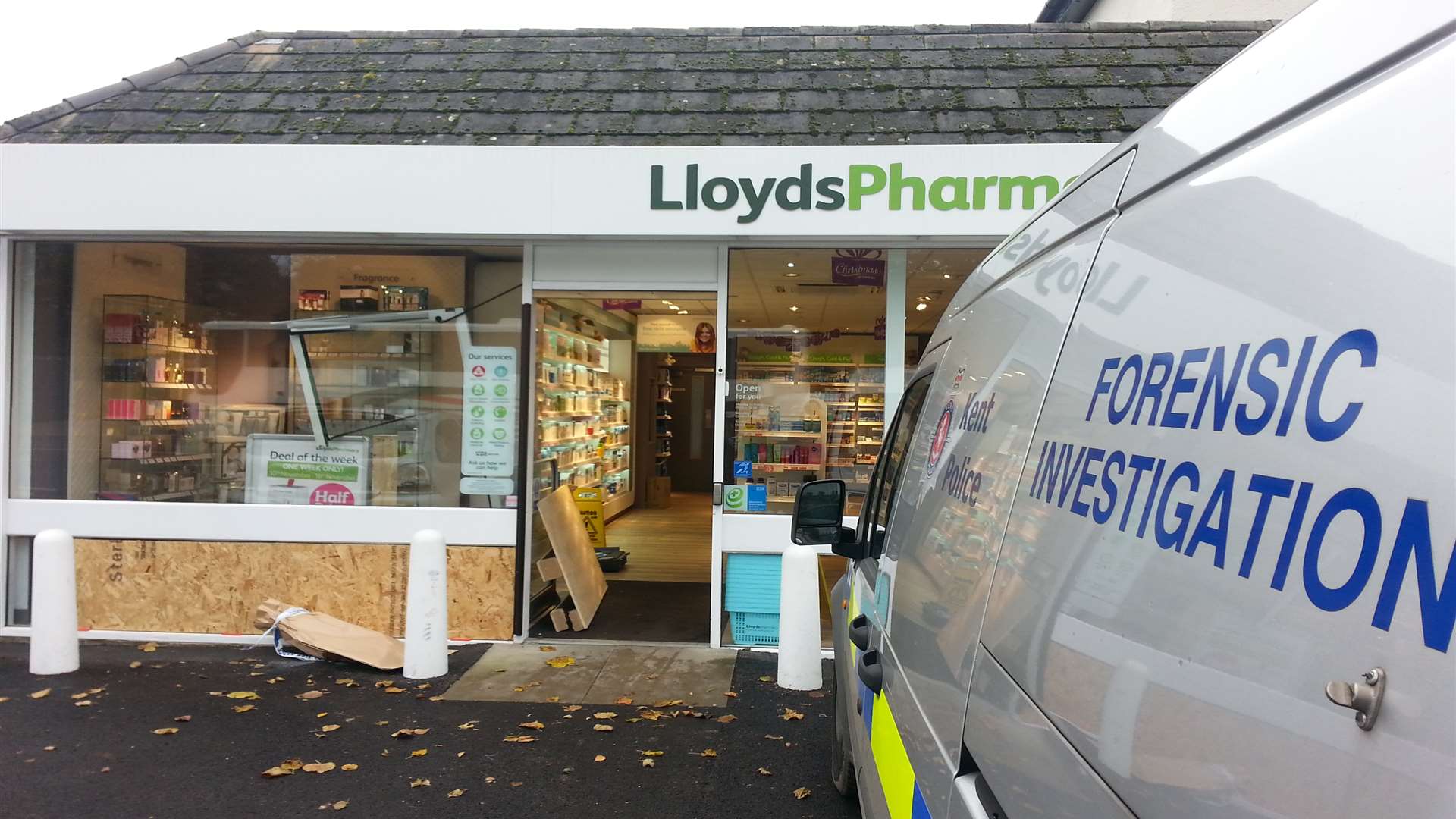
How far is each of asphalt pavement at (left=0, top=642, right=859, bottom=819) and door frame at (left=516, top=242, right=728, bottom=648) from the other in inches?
31.9

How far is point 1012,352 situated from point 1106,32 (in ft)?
23.8

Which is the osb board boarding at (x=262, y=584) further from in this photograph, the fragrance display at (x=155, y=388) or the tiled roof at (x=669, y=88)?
the tiled roof at (x=669, y=88)

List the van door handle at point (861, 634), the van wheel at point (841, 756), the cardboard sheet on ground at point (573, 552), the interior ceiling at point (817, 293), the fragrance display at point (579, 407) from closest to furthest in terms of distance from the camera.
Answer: the van door handle at point (861, 634) → the van wheel at point (841, 756) → the interior ceiling at point (817, 293) → the cardboard sheet on ground at point (573, 552) → the fragrance display at point (579, 407)

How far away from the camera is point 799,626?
5676 millimetres

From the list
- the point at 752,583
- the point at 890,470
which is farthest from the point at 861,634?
the point at 752,583

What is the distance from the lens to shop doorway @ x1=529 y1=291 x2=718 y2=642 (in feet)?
23.6

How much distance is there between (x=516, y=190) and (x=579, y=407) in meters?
5.03

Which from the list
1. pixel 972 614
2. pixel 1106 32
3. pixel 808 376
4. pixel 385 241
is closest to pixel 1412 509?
pixel 972 614

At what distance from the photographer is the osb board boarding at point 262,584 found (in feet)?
21.6

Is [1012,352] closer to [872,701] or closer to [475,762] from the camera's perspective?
[872,701]

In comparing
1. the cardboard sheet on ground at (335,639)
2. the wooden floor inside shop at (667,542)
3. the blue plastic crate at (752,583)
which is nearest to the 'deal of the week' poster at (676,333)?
the wooden floor inside shop at (667,542)

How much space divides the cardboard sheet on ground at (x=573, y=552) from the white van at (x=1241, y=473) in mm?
5713

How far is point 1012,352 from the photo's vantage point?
67.2 inches

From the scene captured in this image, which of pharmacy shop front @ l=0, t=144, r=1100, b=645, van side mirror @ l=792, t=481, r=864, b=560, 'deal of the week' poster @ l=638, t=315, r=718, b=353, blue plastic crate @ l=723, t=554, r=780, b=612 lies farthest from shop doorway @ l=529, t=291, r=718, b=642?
van side mirror @ l=792, t=481, r=864, b=560
